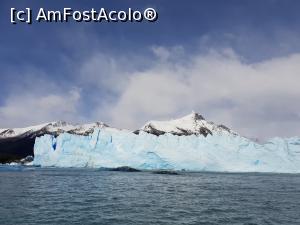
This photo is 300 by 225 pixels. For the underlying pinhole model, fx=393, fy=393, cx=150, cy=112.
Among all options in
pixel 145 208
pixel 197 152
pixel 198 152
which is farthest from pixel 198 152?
pixel 145 208

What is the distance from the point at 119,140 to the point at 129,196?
3902 centimetres

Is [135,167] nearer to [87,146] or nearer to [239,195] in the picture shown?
[87,146]

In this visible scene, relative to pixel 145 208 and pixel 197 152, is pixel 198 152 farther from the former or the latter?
pixel 145 208

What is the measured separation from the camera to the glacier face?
5822 centimetres

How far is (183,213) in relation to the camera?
17203 mm

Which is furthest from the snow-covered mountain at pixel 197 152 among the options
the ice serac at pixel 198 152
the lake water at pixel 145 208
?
the lake water at pixel 145 208

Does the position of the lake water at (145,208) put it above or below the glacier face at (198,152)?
below

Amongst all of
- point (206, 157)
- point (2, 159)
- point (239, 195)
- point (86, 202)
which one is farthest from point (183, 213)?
point (2, 159)

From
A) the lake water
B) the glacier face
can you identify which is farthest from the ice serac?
the lake water

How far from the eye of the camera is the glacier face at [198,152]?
58.2 m

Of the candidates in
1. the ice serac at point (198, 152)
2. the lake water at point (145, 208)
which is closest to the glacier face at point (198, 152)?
the ice serac at point (198, 152)

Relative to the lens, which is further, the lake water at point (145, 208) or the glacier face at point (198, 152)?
the glacier face at point (198, 152)

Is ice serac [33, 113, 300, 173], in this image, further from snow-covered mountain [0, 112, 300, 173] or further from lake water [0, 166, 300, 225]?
lake water [0, 166, 300, 225]

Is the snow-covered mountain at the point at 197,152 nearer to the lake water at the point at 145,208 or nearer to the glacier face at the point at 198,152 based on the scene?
the glacier face at the point at 198,152
